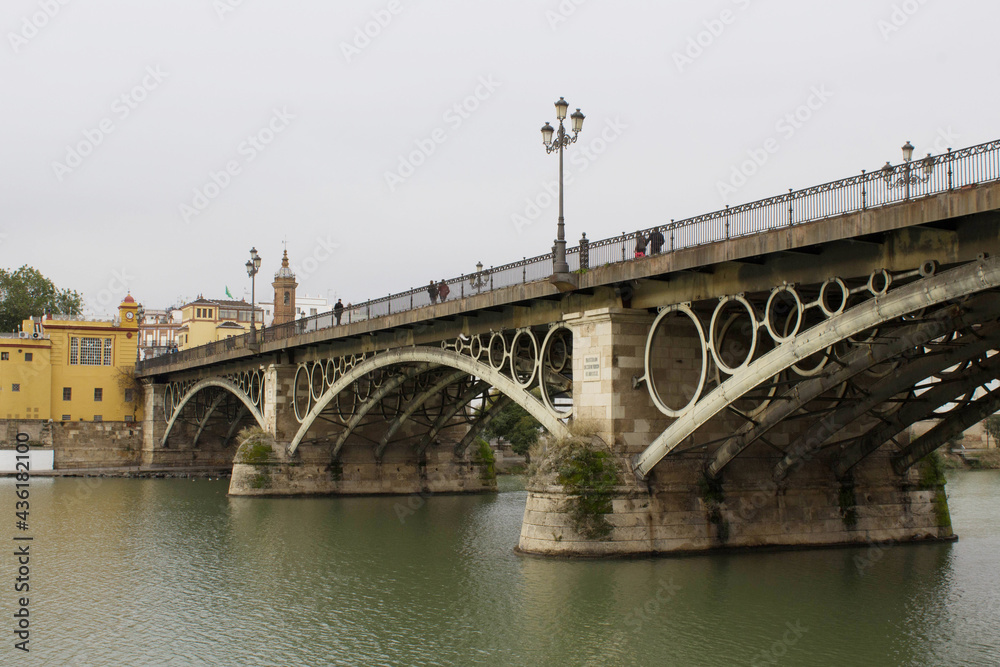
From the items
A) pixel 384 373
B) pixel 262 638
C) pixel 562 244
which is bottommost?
pixel 262 638

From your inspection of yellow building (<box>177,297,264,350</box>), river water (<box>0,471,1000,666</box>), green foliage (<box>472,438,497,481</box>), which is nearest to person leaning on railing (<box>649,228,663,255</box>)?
river water (<box>0,471,1000,666</box>)

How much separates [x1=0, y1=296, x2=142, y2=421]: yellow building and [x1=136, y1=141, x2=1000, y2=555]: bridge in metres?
44.9

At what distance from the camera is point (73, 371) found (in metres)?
72.2

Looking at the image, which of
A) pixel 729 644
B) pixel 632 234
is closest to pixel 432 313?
pixel 632 234

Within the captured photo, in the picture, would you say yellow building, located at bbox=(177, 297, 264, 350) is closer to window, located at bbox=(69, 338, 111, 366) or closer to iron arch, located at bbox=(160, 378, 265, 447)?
window, located at bbox=(69, 338, 111, 366)

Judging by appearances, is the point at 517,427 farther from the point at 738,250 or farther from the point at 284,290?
the point at 738,250

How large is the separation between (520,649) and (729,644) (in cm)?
332

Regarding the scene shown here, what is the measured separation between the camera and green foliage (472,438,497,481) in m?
46.9

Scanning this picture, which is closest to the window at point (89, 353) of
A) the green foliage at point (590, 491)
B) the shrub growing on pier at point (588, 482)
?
the shrub growing on pier at point (588, 482)

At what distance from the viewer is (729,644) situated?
1658cm

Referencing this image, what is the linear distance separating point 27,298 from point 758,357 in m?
82.3

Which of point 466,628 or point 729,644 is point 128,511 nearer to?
point 466,628

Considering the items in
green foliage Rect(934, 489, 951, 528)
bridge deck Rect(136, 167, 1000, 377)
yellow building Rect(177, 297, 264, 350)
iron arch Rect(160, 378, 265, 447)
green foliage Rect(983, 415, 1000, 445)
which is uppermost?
yellow building Rect(177, 297, 264, 350)

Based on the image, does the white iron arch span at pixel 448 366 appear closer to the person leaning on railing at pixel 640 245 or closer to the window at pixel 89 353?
the person leaning on railing at pixel 640 245
